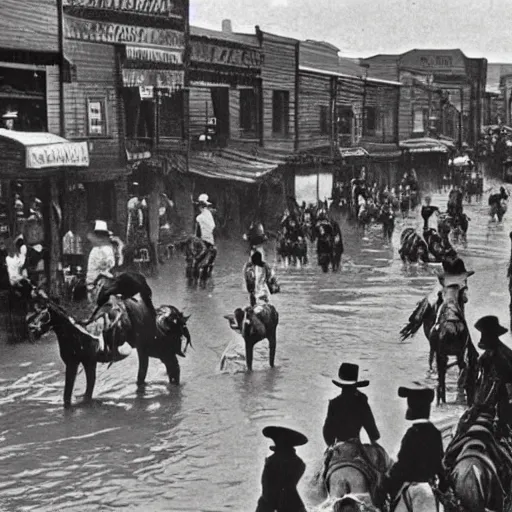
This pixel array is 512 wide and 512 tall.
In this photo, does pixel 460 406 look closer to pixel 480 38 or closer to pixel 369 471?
pixel 369 471

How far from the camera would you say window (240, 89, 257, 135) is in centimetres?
859

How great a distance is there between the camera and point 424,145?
8.47 m

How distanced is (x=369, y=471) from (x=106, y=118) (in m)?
4.38

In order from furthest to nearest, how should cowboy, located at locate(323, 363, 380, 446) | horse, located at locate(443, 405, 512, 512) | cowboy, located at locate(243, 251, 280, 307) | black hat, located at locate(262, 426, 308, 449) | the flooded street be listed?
cowboy, located at locate(243, 251, 280, 307) < the flooded street < cowboy, located at locate(323, 363, 380, 446) < horse, located at locate(443, 405, 512, 512) < black hat, located at locate(262, 426, 308, 449)

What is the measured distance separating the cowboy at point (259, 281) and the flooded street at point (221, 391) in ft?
0.89

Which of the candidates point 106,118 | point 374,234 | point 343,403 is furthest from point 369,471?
point 106,118

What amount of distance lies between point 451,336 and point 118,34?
334 cm

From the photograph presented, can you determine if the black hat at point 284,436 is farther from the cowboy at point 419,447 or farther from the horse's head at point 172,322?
the horse's head at point 172,322

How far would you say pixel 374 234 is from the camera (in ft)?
27.8

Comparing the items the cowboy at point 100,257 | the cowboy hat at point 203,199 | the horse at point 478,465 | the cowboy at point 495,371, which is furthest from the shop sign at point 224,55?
the horse at point 478,465

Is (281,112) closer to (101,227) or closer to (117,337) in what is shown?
(101,227)

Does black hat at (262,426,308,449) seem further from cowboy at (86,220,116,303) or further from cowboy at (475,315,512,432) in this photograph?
cowboy at (86,220,116,303)

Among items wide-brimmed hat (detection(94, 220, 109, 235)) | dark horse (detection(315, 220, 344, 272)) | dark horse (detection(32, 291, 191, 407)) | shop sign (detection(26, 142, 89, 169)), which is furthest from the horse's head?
shop sign (detection(26, 142, 89, 169))

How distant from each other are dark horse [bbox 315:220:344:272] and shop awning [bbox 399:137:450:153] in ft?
2.63
